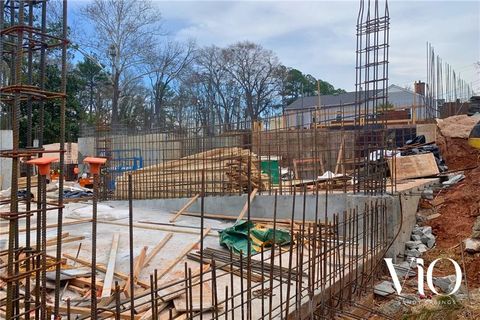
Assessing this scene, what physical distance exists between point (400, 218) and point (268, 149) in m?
3.85

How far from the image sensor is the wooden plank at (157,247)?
5646mm

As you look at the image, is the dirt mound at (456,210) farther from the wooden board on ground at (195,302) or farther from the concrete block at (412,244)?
the wooden board on ground at (195,302)

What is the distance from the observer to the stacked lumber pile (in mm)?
9406

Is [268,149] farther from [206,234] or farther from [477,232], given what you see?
[477,232]

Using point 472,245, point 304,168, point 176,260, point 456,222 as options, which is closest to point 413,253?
point 472,245

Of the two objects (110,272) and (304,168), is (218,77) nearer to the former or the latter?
(304,168)

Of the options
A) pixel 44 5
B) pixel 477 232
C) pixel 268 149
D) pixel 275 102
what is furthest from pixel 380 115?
pixel 275 102

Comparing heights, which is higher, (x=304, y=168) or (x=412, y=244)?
(x=304, y=168)

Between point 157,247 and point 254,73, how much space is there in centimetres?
3349

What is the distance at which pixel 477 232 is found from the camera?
656 centimetres

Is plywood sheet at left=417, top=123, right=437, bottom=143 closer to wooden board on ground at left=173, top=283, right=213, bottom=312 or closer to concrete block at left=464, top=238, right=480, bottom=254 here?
concrete block at left=464, top=238, right=480, bottom=254

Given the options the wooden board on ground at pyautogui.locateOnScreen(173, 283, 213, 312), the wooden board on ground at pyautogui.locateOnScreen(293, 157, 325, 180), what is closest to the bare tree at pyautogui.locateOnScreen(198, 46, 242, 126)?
the wooden board on ground at pyautogui.locateOnScreen(293, 157, 325, 180)

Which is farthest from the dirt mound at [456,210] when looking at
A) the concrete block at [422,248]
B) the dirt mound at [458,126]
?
the dirt mound at [458,126]

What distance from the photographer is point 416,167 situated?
9.66 m
